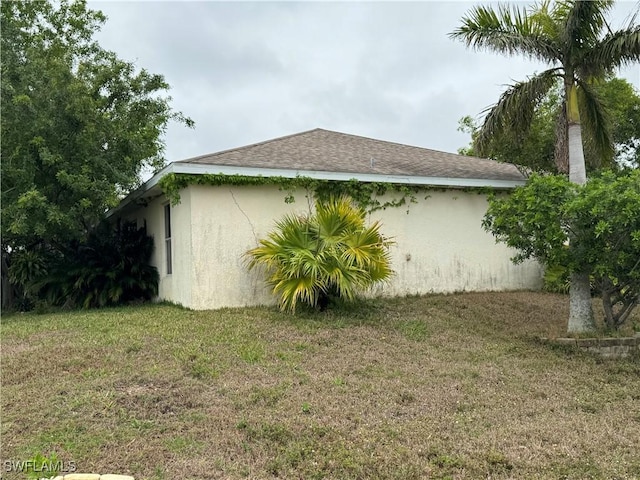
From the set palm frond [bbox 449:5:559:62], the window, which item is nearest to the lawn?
the window

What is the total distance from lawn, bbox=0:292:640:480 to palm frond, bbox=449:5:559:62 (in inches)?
176

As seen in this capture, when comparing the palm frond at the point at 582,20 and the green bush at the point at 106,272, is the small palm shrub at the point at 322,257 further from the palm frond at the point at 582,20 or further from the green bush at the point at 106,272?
the palm frond at the point at 582,20

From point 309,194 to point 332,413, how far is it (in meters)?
5.90

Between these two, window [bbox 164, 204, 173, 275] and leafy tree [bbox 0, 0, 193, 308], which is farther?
window [bbox 164, 204, 173, 275]

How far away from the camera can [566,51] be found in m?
8.17

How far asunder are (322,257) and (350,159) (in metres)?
3.54

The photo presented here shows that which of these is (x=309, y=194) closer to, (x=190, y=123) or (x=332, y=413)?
(x=332, y=413)

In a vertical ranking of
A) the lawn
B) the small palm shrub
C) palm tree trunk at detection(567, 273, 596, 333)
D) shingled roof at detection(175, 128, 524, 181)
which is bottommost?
the lawn

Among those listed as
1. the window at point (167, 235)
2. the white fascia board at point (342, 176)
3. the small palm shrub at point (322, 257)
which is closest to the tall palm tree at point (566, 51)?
the white fascia board at point (342, 176)

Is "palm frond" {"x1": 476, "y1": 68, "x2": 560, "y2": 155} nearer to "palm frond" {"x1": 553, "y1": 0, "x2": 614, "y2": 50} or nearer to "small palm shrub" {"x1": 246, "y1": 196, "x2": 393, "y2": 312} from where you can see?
"palm frond" {"x1": 553, "y1": 0, "x2": 614, "y2": 50}

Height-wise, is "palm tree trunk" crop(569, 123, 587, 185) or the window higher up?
"palm tree trunk" crop(569, 123, 587, 185)

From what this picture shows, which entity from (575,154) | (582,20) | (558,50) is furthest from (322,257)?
(582,20)

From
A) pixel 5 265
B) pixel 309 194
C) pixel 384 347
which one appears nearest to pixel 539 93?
pixel 309 194

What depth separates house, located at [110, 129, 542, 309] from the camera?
9.23 meters
